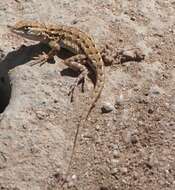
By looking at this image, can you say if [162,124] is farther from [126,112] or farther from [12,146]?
[12,146]

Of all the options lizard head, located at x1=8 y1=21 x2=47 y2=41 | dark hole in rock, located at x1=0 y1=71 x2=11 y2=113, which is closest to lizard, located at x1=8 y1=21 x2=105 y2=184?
lizard head, located at x1=8 y1=21 x2=47 y2=41

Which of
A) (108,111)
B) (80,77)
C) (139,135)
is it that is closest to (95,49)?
(80,77)

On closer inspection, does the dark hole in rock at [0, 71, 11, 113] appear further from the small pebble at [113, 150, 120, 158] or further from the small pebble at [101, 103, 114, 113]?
the small pebble at [113, 150, 120, 158]

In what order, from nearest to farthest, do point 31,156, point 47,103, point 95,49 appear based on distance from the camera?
point 31,156 → point 47,103 → point 95,49

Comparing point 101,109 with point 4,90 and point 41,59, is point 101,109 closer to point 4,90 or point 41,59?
point 41,59

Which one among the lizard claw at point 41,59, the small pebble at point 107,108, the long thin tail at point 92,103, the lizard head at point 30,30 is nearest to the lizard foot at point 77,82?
the long thin tail at point 92,103

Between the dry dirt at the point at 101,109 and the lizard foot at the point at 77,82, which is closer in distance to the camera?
the dry dirt at the point at 101,109

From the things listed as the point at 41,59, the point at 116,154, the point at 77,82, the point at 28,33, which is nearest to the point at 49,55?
the point at 41,59

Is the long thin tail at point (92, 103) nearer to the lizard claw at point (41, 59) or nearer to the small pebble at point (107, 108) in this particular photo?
the small pebble at point (107, 108)
